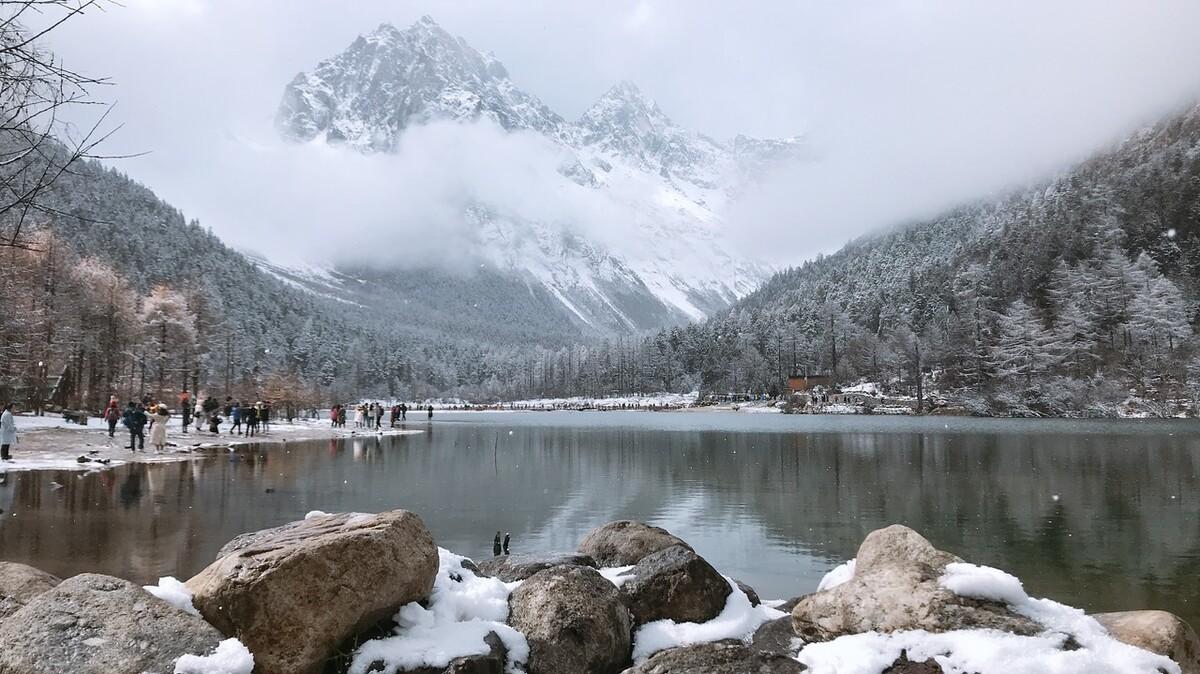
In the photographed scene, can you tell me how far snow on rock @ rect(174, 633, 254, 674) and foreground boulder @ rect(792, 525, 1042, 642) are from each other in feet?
18.0

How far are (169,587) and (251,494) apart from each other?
16.1 metres

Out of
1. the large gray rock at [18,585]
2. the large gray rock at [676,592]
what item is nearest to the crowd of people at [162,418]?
the large gray rock at [18,585]

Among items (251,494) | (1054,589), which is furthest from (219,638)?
(251,494)

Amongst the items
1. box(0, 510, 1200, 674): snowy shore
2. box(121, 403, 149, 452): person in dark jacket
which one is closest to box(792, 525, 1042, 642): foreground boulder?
box(0, 510, 1200, 674): snowy shore

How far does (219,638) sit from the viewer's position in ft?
20.7

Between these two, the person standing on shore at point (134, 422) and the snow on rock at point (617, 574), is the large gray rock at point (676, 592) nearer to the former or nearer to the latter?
the snow on rock at point (617, 574)

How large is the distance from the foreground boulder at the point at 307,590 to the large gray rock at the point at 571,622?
4.39 feet

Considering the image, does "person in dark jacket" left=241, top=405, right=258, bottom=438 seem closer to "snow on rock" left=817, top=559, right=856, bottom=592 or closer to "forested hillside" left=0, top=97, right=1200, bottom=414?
"forested hillside" left=0, top=97, right=1200, bottom=414

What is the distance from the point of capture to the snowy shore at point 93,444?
1044 inches

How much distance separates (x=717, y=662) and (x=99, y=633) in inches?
201

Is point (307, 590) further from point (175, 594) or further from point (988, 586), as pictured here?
point (988, 586)

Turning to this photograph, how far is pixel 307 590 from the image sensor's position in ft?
21.8

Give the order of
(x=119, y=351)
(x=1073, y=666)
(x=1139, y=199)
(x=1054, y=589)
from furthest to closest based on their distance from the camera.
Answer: (x=1139, y=199) → (x=119, y=351) → (x=1054, y=589) → (x=1073, y=666)

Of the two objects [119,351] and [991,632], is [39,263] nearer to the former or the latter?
[119,351]
